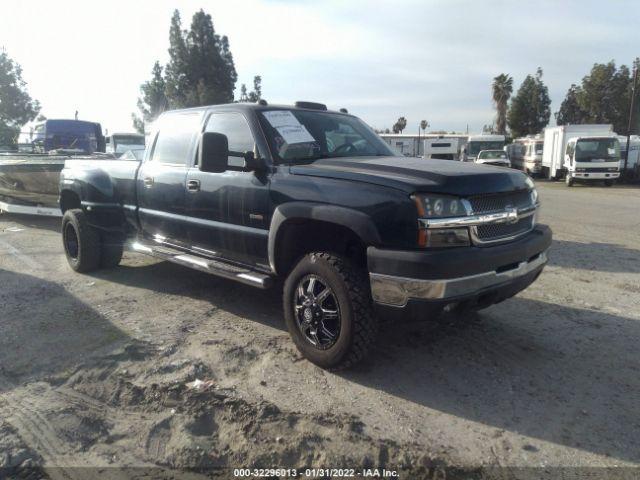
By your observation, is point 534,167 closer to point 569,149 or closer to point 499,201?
point 569,149

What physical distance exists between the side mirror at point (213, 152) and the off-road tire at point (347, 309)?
99 centimetres

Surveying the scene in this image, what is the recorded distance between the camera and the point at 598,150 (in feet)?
74.5

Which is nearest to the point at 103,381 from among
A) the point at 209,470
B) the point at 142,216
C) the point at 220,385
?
the point at 220,385

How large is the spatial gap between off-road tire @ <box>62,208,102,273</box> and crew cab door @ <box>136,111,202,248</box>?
1.00 meters

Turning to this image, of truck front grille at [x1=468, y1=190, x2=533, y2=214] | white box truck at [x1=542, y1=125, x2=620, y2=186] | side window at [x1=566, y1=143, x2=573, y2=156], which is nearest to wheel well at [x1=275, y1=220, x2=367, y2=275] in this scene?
truck front grille at [x1=468, y1=190, x2=533, y2=214]

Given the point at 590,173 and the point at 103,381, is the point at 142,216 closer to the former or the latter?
the point at 103,381

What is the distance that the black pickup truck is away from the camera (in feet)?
10.1

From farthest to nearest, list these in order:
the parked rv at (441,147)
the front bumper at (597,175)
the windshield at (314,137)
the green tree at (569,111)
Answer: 1. the green tree at (569,111)
2. the parked rv at (441,147)
3. the front bumper at (597,175)
4. the windshield at (314,137)

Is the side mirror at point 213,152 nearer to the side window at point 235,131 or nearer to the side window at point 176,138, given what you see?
the side window at point 235,131

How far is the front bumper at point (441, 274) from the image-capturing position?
2.97 m

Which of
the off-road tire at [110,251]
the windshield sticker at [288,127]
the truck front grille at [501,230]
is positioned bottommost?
the off-road tire at [110,251]

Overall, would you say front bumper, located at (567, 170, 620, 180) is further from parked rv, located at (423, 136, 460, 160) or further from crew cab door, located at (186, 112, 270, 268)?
crew cab door, located at (186, 112, 270, 268)

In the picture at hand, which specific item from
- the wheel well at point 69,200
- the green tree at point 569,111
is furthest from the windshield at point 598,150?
the green tree at point 569,111

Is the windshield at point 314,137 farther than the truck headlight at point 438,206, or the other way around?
the windshield at point 314,137
